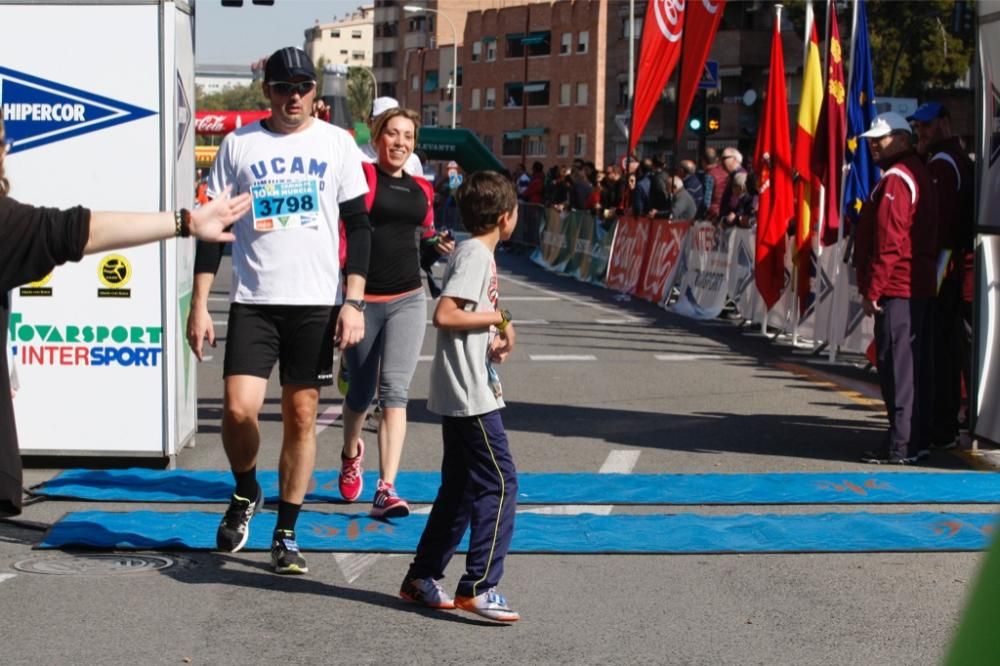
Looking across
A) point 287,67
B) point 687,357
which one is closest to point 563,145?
point 687,357

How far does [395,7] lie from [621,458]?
495 feet

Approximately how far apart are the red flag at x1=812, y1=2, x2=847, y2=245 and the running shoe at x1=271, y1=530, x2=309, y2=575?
395 inches

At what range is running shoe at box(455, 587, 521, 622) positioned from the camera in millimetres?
5426

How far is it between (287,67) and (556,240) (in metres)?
25.2

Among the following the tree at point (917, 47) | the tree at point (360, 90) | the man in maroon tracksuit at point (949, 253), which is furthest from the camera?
the tree at point (360, 90)

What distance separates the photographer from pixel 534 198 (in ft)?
119

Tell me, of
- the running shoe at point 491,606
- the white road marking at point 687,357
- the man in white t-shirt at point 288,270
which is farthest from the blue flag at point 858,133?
the running shoe at point 491,606

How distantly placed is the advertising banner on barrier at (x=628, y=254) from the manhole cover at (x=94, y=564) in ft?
55.3

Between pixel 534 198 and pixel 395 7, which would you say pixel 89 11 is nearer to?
pixel 534 198

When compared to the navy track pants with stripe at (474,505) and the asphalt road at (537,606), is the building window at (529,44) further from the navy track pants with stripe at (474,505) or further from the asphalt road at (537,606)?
the navy track pants with stripe at (474,505)

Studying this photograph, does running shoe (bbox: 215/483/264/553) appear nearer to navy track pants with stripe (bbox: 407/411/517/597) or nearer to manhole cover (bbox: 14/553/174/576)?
manhole cover (bbox: 14/553/174/576)

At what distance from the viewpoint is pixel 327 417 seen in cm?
1112

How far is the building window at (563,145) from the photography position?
341 feet

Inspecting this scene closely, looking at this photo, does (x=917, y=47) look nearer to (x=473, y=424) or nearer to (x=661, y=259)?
(x=661, y=259)
